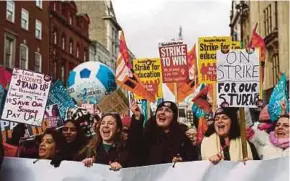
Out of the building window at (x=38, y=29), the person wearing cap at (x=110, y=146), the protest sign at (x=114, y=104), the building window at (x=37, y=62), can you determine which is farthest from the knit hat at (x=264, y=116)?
the building window at (x=38, y=29)

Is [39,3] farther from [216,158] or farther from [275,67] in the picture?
[216,158]

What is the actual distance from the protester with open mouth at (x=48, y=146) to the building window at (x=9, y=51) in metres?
21.9

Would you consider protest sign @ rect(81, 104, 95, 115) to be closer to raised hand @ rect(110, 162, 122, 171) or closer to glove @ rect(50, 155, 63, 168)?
glove @ rect(50, 155, 63, 168)

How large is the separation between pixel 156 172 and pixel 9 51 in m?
23.5

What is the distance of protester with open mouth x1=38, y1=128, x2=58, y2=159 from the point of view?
213 inches

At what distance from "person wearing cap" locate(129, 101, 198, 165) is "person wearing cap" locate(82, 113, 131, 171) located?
190mm

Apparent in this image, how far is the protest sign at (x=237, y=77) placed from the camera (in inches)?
200

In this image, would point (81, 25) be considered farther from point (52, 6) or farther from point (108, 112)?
point (108, 112)

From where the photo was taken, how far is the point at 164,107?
5320 millimetres

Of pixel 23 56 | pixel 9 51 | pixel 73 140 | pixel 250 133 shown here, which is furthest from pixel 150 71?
pixel 23 56

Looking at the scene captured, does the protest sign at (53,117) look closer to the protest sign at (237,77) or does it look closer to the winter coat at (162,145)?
the winter coat at (162,145)

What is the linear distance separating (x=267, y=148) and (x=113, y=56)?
54226mm

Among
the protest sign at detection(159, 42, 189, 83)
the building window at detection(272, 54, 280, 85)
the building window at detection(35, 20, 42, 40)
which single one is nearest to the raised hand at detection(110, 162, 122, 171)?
the protest sign at detection(159, 42, 189, 83)

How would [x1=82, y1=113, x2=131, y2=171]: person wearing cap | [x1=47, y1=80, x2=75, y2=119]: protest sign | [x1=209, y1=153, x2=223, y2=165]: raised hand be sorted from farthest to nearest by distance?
[x1=47, y1=80, x2=75, y2=119]: protest sign
[x1=82, y1=113, x2=131, y2=171]: person wearing cap
[x1=209, y1=153, x2=223, y2=165]: raised hand
